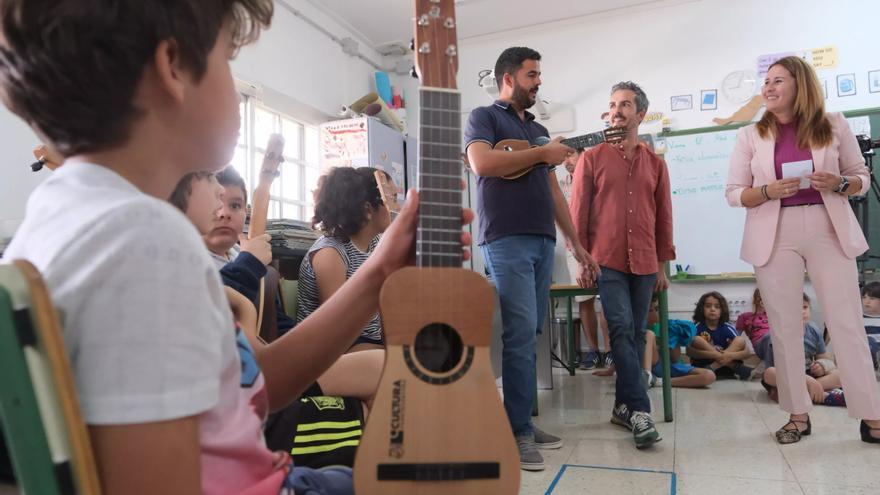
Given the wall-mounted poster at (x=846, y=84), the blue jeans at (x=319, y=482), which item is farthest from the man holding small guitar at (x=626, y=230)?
the wall-mounted poster at (x=846, y=84)

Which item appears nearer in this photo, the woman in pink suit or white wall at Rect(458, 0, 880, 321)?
the woman in pink suit

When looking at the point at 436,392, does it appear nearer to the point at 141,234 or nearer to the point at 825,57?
the point at 141,234

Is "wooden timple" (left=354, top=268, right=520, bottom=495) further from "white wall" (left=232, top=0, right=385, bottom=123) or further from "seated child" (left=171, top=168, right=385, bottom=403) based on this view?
"white wall" (left=232, top=0, right=385, bottom=123)

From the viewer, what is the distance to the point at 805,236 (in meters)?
2.11

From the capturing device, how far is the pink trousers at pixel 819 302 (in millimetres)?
2045

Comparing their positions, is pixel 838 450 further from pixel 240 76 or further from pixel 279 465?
pixel 240 76

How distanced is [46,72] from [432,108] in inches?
23.6

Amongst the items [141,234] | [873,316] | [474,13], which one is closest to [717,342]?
[873,316]

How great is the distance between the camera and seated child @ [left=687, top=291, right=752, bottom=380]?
371cm

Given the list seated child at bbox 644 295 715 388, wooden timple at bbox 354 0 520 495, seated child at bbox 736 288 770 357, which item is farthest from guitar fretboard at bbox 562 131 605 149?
seated child at bbox 736 288 770 357

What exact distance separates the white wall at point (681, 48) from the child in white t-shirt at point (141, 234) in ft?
14.7

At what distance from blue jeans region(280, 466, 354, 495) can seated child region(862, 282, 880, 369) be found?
3854 millimetres

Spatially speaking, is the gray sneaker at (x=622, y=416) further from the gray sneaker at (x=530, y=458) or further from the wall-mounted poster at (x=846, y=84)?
the wall-mounted poster at (x=846, y=84)

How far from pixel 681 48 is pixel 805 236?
10.3 feet
